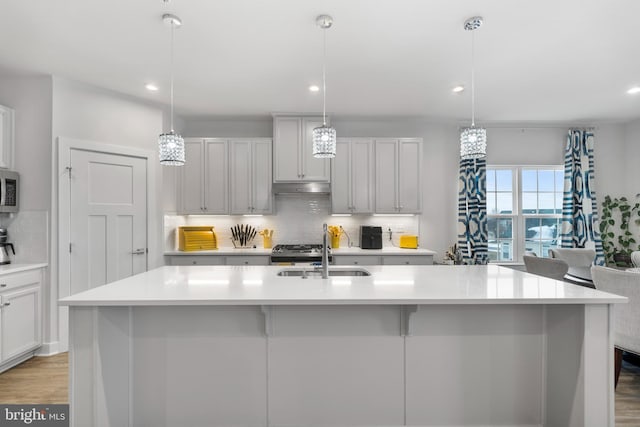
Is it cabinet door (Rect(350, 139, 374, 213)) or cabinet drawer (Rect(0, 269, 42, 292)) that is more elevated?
cabinet door (Rect(350, 139, 374, 213))

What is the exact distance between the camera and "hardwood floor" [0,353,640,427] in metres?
2.33

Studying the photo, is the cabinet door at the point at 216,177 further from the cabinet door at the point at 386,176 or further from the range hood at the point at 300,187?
the cabinet door at the point at 386,176

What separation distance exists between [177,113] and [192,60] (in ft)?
5.25

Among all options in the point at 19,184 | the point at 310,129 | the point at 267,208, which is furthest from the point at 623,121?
the point at 19,184

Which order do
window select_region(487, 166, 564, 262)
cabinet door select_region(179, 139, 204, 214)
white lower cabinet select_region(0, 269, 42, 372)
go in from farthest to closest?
window select_region(487, 166, 564, 262)
cabinet door select_region(179, 139, 204, 214)
white lower cabinet select_region(0, 269, 42, 372)

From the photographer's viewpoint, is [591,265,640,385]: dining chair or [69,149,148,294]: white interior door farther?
[69,149,148,294]: white interior door

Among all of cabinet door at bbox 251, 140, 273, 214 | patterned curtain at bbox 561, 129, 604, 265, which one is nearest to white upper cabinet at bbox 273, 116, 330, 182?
cabinet door at bbox 251, 140, 273, 214

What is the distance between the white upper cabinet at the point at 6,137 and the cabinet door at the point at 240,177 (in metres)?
2.13

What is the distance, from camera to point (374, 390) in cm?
200

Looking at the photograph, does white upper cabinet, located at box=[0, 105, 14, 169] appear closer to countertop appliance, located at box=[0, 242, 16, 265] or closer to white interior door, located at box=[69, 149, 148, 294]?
white interior door, located at box=[69, 149, 148, 294]

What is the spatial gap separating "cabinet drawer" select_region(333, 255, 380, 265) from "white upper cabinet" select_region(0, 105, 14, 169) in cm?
343

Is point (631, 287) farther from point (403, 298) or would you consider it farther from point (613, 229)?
point (613, 229)

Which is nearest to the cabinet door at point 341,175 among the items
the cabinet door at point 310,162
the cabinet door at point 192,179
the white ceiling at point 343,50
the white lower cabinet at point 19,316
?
the cabinet door at point 310,162

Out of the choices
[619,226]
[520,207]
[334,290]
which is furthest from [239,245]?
[619,226]
